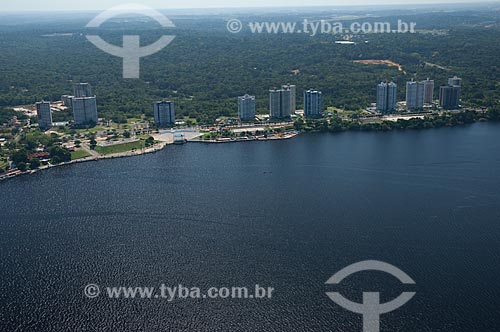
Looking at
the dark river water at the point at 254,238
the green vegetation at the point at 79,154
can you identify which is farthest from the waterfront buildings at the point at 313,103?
the green vegetation at the point at 79,154

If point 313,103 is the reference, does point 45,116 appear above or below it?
below

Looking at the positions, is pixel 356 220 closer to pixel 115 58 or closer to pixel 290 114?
pixel 290 114

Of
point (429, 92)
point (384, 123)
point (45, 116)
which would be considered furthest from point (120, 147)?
point (429, 92)

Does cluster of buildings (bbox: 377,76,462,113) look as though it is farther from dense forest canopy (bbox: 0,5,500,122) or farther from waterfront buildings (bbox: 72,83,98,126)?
waterfront buildings (bbox: 72,83,98,126)

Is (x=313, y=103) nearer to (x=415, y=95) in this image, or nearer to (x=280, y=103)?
Result: (x=280, y=103)

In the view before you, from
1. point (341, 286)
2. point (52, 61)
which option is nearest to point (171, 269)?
point (341, 286)

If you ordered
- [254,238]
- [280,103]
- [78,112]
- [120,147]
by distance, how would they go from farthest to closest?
[280,103], [78,112], [120,147], [254,238]

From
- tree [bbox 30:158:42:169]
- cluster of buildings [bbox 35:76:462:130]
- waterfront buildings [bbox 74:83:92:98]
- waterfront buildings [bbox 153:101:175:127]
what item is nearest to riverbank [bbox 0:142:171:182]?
tree [bbox 30:158:42:169]
